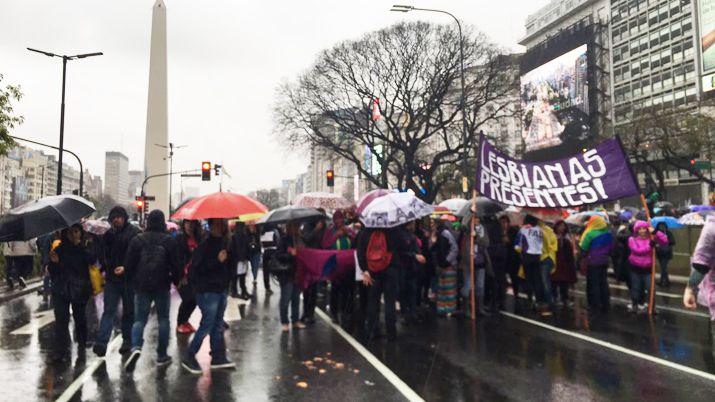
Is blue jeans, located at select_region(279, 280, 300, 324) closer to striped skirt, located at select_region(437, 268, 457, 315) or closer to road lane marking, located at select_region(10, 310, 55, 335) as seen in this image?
striped skirt, located at select_region(437, 268, 457, 315)

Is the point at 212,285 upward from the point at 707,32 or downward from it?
downward

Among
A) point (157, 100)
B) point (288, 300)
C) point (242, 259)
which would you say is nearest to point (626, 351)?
point (288, 300)

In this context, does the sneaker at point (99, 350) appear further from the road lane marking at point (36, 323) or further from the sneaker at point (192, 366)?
the road lane marking at point (36, 323)

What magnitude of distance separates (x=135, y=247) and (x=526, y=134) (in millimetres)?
71923

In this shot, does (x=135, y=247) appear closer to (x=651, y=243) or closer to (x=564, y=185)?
(x=564, y=185)

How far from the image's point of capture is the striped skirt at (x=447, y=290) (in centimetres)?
897

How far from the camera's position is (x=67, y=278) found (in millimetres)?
6438

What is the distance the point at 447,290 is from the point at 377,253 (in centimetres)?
227

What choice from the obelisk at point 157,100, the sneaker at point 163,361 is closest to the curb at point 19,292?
the sneaker at point 163,361

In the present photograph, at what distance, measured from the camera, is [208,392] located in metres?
5.09

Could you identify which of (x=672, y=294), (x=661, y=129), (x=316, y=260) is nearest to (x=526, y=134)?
(x=661, y=129)

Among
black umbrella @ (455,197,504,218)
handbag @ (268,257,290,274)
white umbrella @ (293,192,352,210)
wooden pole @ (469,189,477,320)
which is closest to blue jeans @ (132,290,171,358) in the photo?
handbag @ (268,257,290,274)

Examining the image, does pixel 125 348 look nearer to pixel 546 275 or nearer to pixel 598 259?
pixel 546 275

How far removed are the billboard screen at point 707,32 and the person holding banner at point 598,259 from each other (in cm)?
4228
